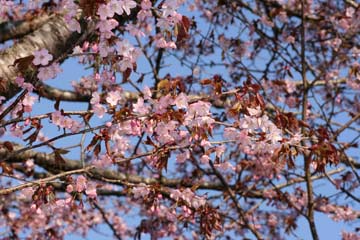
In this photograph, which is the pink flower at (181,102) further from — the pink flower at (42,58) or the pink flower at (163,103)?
the pink flower at (42,58)

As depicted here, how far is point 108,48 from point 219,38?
368 cm

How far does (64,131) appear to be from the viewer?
2412mm

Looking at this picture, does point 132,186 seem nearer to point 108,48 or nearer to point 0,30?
point 108,48

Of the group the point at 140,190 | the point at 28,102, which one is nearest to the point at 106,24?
the point at 28,102

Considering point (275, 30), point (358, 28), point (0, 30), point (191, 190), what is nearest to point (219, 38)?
point (275, 30)

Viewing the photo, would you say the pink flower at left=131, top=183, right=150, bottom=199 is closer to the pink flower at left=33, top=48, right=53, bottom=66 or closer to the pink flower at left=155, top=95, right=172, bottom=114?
the pink flower at left=155, top=95, right=172, bottom=114

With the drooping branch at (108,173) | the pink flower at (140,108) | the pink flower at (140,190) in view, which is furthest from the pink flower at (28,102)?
the drooping branch at (108,173)

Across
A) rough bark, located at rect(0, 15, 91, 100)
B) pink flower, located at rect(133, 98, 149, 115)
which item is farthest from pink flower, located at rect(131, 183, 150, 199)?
rough bark, located at rect(0, 15, 91, 100)

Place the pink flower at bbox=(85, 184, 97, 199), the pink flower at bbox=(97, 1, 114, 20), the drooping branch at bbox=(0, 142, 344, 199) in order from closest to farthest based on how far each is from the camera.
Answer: the pink flower at bbox=(97, 1, 114, 20), the pink flower at bbox=(85, 184, 97, 199), the drooping branch at bbox=(0, 142, 344, 199)

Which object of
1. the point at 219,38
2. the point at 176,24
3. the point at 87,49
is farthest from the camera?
the point at 219,38

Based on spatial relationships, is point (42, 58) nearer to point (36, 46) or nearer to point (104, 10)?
→ point (104, 10)

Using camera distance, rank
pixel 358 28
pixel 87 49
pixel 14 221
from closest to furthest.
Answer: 1. pixel 87 49
2. pixel 358 28
3. pixel 14 221

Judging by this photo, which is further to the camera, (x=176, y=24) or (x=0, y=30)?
(x=0, y=30)

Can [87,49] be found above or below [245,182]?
below
